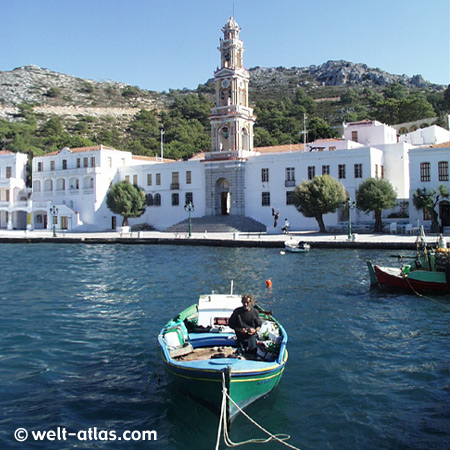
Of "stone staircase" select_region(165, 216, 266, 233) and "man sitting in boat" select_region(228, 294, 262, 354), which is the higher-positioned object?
"stone staircase" select_region(165, 216, 266, 233)

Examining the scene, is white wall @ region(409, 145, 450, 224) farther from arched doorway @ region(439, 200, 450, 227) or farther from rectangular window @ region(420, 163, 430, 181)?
arched doorway @ region(439, 200, 450, 227)

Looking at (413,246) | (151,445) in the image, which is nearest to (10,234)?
(413,246)

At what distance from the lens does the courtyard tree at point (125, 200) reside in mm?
51812

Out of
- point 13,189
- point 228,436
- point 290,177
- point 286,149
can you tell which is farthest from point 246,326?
point 13,189

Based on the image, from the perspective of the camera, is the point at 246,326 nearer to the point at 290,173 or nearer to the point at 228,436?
the point at 228,436

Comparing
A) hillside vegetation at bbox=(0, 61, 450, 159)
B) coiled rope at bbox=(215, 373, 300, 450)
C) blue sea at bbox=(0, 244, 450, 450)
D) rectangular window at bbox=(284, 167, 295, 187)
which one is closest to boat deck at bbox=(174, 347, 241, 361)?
blue sea at bbox=(0, 244, 450, 450)

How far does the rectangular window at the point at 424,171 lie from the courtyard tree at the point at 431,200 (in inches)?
65.1

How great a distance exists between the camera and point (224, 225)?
155 ft

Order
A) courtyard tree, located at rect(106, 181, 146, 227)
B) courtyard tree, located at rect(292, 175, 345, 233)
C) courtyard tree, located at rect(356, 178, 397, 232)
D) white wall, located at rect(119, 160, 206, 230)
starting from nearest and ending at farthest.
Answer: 1. courtyard tree, located at rect(356, 178, 397, 232)
2. courtyard tree, located at rect(292, 175, 345, 233)
3. courtyard tree, located at rect(106, 181, 146, 227)
4. white wall, located at rect(119, 160, 206, 230)

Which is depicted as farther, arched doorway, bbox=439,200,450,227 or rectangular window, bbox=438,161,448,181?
rectangular window, bbox=438,161,448,181

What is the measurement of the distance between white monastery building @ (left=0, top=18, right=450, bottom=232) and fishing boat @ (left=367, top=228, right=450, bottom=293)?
837 inches

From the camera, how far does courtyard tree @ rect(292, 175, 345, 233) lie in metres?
40.0

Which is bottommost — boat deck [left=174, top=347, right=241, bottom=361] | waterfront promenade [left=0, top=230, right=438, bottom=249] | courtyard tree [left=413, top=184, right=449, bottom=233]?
boat deck [left=174, top=347, right=241, bottom=361]

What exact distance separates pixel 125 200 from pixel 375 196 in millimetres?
25060
